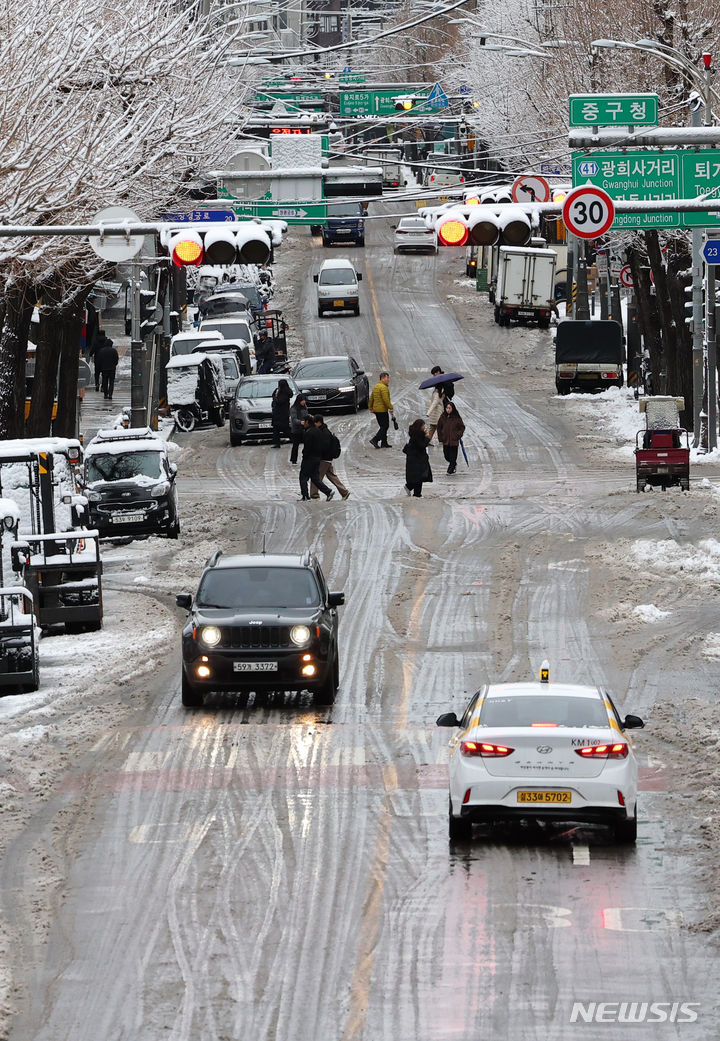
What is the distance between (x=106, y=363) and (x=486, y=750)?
4157 centimetres

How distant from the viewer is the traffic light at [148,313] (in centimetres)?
4238

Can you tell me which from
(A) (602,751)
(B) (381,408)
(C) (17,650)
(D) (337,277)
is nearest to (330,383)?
(B) (381,408)

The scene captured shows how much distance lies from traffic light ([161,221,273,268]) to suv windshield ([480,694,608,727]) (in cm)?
969

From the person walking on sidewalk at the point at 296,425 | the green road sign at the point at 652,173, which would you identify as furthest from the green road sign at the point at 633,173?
the person walking on sidewalk at the point at 296,425

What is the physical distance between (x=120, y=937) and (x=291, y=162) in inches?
953

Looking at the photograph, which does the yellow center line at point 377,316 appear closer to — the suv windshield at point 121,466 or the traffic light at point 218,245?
the suv windshield at point 121,466

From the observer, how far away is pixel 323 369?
4747 cm

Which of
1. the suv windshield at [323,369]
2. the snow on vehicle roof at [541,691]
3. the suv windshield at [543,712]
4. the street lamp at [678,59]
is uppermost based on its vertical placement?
the street lamp at [678,59]

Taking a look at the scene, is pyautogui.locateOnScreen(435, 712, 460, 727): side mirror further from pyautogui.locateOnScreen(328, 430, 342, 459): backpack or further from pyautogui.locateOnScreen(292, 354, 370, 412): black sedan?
pyautogui.locateOnScreen(292, 354, 370, 412): black sedan

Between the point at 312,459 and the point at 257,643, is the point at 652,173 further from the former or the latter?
the point at 312,459

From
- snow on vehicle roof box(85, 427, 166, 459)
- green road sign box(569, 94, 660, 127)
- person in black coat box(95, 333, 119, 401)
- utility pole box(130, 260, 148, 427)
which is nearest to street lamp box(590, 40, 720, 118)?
green road sign box(569, 94, 660, 127)

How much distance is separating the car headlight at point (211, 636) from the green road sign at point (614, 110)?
9.42m

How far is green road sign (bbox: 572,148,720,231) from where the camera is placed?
77.3 feet

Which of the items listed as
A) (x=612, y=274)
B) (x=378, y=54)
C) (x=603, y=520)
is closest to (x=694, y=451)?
(x=603, y=520)
